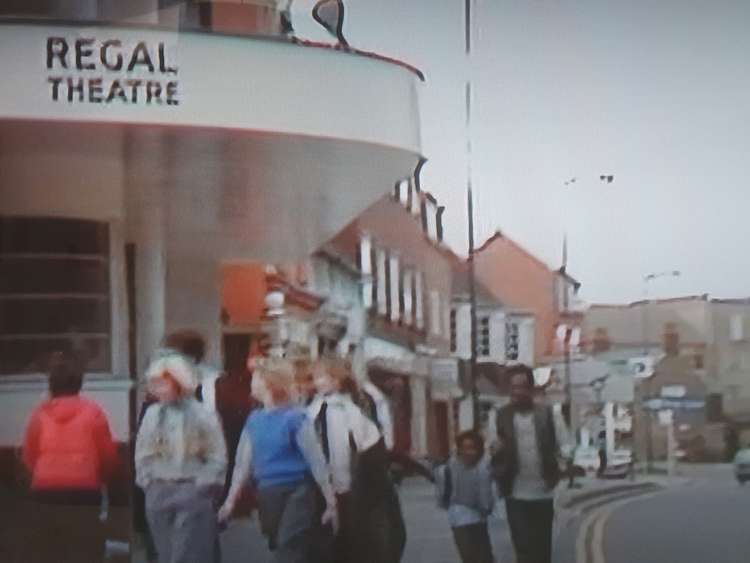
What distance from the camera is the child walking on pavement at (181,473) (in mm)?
3670

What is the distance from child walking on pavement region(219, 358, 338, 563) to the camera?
372 cm

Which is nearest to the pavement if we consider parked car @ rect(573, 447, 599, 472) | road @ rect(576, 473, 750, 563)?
road @ rect(576, 473, 750, 563)

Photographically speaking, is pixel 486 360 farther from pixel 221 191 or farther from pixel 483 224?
pixel 221 191

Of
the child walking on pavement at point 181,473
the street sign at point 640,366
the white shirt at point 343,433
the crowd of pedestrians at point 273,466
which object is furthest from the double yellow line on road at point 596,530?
the child walking on pavement at point 181,473

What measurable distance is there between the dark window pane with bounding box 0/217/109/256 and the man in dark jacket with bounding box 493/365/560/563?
3.93ft

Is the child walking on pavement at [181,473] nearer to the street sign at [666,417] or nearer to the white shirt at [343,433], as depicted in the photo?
the white shirt at [343,433]

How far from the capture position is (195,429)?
3.72 m

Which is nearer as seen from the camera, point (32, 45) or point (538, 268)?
point (32, 45)

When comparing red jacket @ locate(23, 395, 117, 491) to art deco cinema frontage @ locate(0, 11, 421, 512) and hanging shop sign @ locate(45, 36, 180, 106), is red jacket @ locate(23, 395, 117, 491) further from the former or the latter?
hanging shop sign @ locate(45, 36, 180, 106)

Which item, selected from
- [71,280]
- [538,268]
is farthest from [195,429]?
[538,268]

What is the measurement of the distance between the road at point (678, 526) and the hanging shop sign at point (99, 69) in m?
1.73

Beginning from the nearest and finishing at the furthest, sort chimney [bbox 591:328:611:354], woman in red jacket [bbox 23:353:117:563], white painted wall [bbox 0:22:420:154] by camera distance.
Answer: white painted wall [bbox 0:22:420:154], woman in red jacket [bbox 23:353:117:563], chimney [bbox 591:328:611:354]

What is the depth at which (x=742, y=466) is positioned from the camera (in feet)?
12.6

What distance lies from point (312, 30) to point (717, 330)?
4.69 ft
